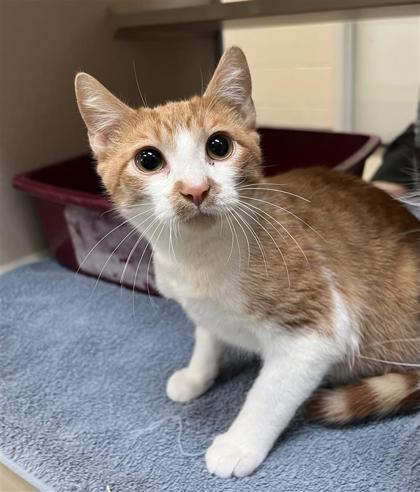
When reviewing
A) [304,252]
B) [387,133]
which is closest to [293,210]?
[304,252]

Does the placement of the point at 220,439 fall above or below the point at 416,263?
below

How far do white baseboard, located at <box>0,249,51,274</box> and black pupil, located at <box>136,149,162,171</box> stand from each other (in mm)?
946

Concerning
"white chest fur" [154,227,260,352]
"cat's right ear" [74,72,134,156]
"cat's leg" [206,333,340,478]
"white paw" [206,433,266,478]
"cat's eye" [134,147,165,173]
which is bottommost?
"white paw" [206,433,266,478]

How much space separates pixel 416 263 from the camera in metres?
0.97

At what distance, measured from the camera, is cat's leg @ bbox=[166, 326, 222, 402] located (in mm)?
1028

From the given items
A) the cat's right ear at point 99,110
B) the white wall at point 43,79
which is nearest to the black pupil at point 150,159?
the cat's right ear at point 99,110

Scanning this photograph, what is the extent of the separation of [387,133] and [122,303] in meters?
1.98

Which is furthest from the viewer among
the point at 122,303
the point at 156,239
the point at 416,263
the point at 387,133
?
the point at 387,133

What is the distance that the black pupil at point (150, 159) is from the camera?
782mm

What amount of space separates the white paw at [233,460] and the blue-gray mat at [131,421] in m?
0.01

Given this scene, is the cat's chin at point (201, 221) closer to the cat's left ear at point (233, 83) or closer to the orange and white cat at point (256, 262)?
the orange and white cat at point (256, 262)

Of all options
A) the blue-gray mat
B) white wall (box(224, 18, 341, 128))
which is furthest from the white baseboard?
white wall (box(224, 18, 341, 128))

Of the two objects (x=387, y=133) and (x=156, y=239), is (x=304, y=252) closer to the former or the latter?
(x=156, y=239)

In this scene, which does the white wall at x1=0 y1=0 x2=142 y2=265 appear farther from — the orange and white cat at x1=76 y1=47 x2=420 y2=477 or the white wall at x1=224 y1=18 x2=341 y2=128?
the white wall at x1=224 y1=18 x2=341 y2=128
